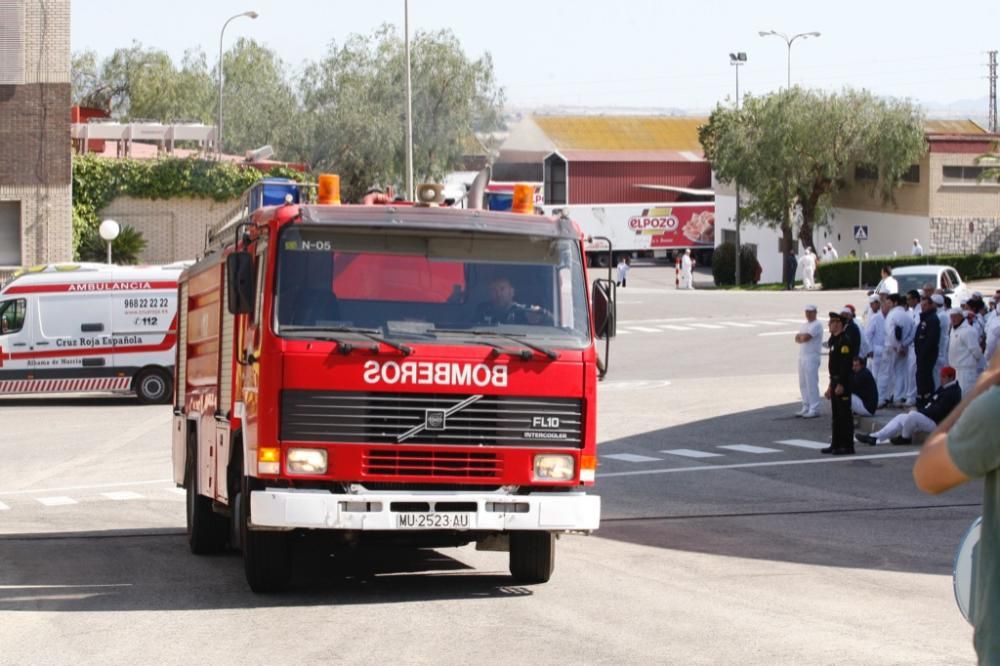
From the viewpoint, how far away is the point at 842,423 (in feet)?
71.5

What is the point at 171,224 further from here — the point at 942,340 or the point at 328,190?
the point at 328,190

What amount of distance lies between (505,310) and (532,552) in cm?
176

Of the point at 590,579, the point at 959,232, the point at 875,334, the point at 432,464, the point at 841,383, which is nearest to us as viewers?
the point at 432,464

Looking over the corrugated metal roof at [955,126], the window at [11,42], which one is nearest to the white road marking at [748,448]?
the window at [11,42]

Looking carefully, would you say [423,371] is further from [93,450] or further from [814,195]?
[814,195]

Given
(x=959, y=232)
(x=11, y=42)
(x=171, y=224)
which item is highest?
(x=11, y=42)

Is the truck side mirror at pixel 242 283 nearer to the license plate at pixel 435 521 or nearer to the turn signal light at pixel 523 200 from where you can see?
the license plate at pixel 435 521

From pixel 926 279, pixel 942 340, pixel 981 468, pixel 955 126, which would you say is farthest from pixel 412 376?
pixel 955 126

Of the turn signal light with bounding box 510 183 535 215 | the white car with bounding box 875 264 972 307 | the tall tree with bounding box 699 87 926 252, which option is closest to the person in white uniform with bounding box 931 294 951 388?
the white car with bounding box 875 264 972 307

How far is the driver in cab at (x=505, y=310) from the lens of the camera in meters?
Result: 10.9

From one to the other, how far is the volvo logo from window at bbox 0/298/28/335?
22.3 m

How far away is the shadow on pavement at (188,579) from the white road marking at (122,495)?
3.90 meters

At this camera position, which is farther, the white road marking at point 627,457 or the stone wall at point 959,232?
the stone wall at point 959,232

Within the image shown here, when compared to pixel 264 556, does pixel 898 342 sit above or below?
above
